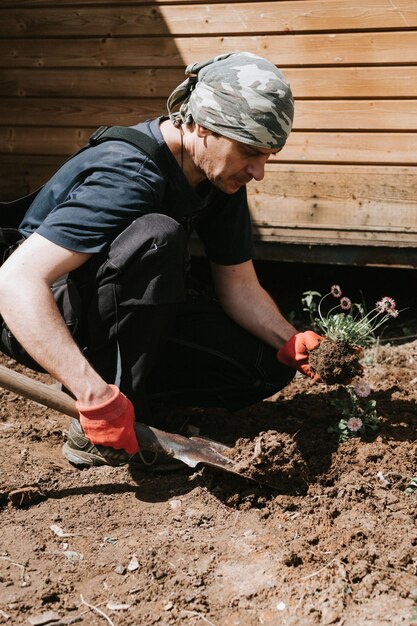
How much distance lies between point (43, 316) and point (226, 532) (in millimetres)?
1019

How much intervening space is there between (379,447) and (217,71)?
161 centimetres

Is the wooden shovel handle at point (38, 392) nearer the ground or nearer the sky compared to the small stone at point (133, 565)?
nearer the sky

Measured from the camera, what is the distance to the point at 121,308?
2.91m

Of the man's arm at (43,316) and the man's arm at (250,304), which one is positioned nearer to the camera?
the man's arm at (43,316)

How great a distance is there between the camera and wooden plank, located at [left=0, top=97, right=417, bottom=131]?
4.59 meters

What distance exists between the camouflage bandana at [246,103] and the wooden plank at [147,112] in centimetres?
198

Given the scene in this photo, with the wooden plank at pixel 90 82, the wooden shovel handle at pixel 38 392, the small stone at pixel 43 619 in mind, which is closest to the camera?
the small stone at pixel 43 619

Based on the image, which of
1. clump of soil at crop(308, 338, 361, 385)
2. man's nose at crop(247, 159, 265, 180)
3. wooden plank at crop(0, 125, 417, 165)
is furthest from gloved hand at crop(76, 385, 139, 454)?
wooden plank at crop(0, 125, 417, 165)

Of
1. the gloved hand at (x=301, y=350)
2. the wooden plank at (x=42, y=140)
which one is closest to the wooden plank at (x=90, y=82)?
the wooden plank at (x=42, y=140)

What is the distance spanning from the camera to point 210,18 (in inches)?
187

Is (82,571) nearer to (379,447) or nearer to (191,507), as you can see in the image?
(191,507)

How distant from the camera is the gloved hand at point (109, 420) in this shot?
256cm

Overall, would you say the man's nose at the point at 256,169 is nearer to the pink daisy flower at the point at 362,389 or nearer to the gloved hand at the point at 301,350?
the gloved hand at the point at 301,350

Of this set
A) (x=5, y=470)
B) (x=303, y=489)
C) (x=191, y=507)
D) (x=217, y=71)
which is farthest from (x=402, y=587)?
(x=217, y=71)
